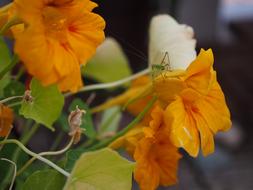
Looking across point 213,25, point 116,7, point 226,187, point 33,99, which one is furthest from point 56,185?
point 213,25

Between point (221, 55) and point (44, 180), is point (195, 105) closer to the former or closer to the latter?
point (44, 180)

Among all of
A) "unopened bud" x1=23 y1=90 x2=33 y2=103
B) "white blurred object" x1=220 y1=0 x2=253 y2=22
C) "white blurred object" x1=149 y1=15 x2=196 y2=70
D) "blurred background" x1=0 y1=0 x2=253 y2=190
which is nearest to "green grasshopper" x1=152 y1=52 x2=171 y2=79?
"white blurred object" x1=149 y1=15 x2=196 y2=70

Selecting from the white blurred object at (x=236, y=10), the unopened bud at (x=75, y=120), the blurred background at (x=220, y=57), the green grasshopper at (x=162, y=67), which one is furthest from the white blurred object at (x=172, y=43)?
the white blurred object at (x=236, y=10)

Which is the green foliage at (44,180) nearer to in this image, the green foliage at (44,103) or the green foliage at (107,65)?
the green foliage at (44,103)

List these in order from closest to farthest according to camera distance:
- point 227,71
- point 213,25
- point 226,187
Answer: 1. point 226,187
2. point 227,71
3. point 213,25

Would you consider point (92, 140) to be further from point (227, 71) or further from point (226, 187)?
point (227, 71)

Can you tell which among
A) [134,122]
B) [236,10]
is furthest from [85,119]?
[236,10]
